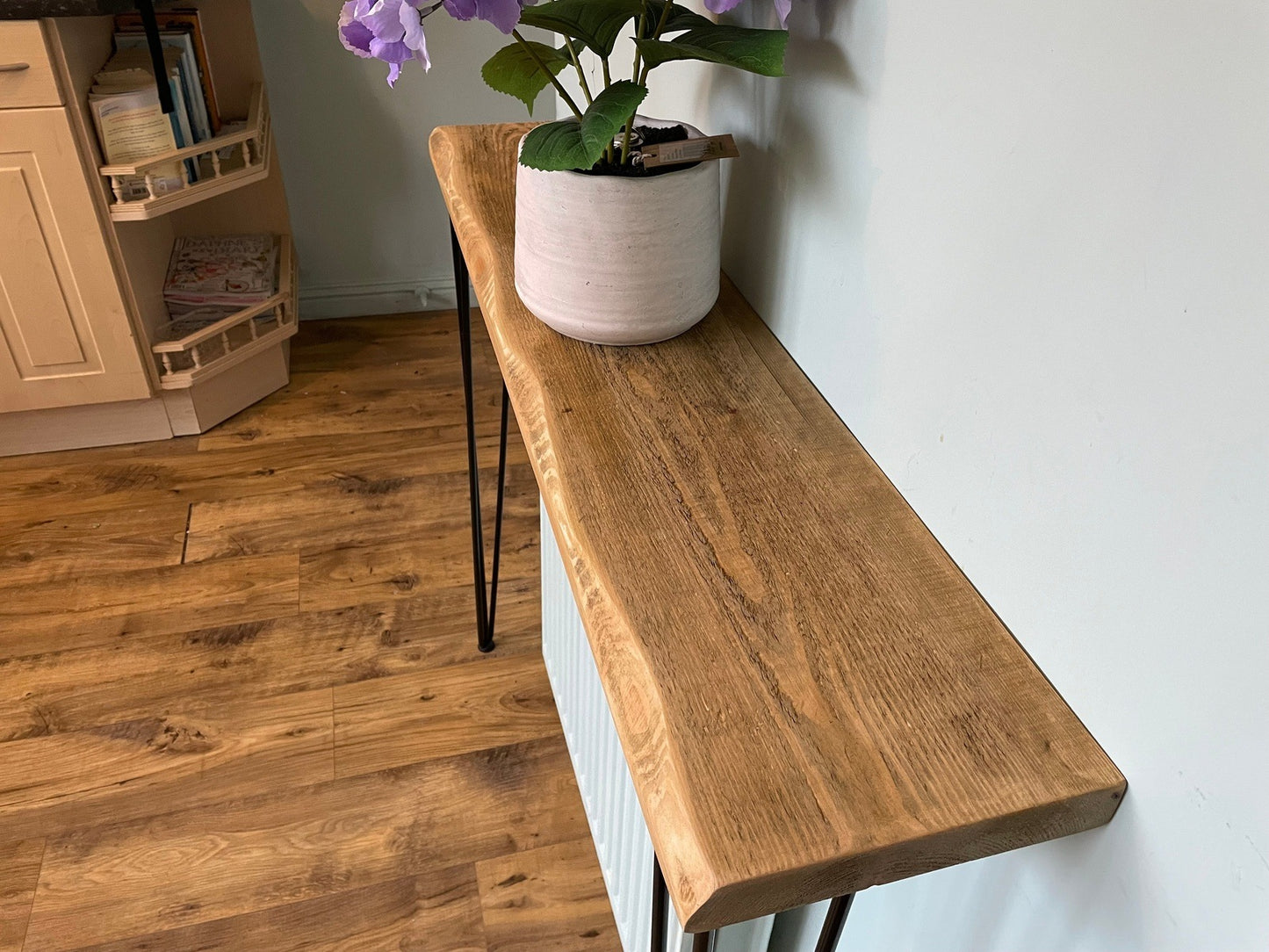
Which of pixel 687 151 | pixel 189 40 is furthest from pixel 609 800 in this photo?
pixel 189 40

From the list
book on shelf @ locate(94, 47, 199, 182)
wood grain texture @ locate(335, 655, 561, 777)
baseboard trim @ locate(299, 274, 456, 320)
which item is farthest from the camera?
baseboard trim @ locate(299, 274, 456, 320)

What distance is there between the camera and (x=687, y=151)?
776 mm

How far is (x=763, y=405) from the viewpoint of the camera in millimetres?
784

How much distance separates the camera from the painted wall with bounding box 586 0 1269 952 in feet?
1.35

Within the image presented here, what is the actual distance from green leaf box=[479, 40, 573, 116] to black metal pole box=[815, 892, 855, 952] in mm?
675

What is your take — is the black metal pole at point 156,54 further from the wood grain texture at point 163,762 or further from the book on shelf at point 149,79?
the wood grain texture at point 163,762

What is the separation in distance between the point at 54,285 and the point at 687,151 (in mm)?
1702

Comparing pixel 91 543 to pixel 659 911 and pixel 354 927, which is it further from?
pixel 659 911

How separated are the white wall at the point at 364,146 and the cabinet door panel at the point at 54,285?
71 cm

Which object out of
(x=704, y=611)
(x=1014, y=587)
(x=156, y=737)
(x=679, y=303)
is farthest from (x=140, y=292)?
(x=1014, y=587)

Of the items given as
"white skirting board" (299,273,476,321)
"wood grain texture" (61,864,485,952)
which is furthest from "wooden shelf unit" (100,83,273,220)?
"wood grain texture" (61,864,485,952)

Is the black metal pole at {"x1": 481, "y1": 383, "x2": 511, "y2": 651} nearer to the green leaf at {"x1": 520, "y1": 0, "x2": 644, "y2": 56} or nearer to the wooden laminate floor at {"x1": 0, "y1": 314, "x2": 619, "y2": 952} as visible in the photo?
the wooden laminate floor at {"x1": 0, "y1": 314, "x2": 619, "y2": 952}

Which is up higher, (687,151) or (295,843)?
(687,151)

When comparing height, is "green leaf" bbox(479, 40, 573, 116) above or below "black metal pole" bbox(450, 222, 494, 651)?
above
